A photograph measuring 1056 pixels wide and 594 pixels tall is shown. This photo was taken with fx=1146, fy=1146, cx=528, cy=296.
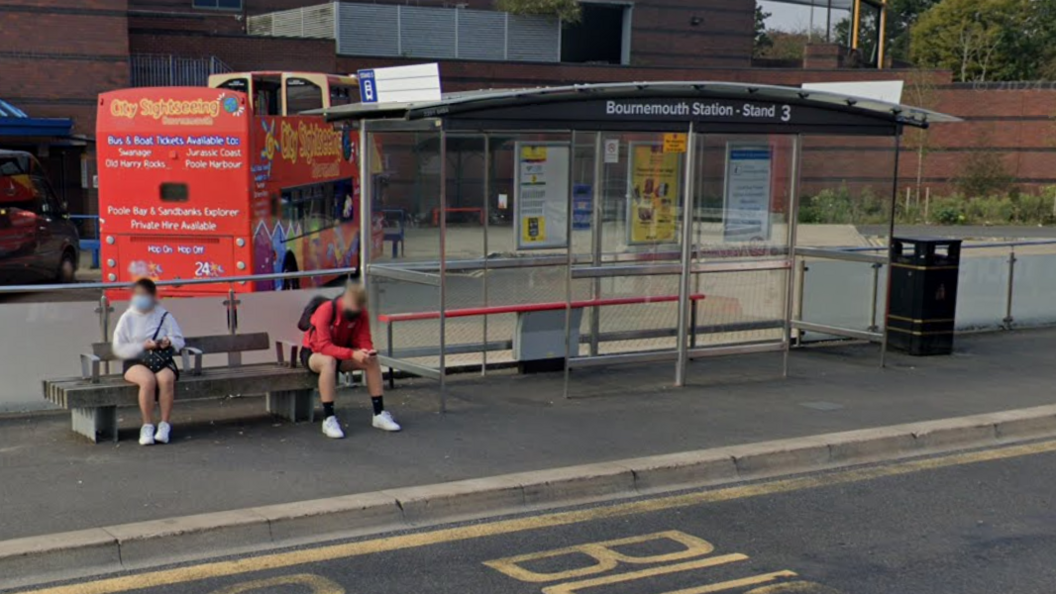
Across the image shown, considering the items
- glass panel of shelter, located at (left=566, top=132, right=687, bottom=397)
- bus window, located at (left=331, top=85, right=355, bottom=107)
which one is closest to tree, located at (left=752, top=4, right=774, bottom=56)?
bus window, located at (left=331, top=85, right=355, bottom=107)

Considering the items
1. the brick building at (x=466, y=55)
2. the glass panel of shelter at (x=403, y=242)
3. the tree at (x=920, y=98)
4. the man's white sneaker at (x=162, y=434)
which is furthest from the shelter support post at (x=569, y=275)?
the tree at (x=920, y=98)

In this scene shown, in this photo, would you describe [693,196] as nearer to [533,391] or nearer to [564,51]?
[533,391]

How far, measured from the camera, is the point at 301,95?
2025cm

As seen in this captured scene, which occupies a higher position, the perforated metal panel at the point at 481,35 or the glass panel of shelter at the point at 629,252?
the perforated metal panel at the point at 481,35

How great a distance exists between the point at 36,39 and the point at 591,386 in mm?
21229

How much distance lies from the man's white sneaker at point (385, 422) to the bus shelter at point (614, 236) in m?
1.17

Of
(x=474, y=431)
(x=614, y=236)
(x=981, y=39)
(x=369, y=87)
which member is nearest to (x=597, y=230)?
(x=614, y=236)

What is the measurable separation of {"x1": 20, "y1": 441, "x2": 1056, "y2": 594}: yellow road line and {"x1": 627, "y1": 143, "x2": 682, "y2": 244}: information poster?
3.86m

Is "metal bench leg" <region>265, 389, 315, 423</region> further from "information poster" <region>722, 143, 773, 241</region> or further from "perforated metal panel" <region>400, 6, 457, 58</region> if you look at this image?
"perforated metal panel" <region>400, 6, 457, 58</region>

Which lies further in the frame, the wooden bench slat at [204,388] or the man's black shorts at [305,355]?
the man's black shorts at [305,355]

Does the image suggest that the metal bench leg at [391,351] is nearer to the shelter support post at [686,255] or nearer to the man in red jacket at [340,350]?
the man in red jacket at [340,350]

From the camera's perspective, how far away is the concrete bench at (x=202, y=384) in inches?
318

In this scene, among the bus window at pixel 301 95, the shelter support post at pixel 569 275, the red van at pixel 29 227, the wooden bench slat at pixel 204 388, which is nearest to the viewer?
the wooden bench slat at pixel 204 388

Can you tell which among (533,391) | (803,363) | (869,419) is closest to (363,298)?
(533,391)
